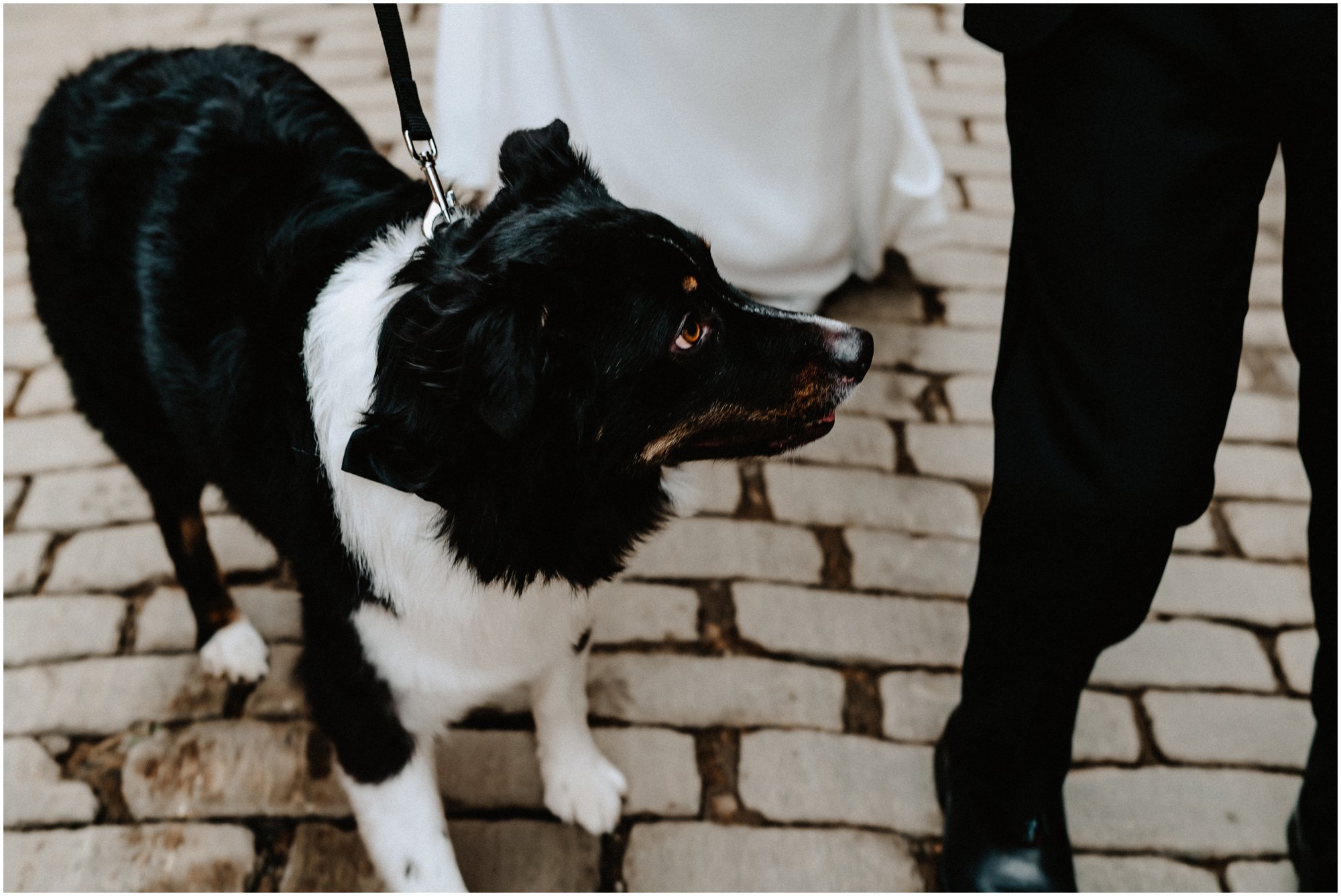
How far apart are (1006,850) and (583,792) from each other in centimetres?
92

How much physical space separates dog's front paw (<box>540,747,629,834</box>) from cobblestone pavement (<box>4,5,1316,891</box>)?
0.04m

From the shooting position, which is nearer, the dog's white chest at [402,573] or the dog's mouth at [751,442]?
the dog's white chest at [402,573]

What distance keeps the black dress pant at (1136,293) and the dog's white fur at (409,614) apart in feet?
2.91

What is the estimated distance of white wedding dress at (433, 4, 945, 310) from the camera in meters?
3.15

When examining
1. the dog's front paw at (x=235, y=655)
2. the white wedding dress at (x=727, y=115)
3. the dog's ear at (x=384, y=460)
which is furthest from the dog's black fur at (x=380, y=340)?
the white wedding dress at (x=727, y=115)

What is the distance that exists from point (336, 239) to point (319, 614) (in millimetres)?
715

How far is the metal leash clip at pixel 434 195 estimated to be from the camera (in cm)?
192

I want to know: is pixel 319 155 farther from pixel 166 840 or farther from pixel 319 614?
pixel 166 840

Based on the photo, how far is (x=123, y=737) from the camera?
2.56 metres

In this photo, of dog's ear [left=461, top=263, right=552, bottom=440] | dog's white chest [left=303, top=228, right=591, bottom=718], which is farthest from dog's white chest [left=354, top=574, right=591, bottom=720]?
dog's ear [left=461, top=263, right=552, bottom=440]

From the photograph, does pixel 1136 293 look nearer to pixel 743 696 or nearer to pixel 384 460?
pixel 384 460

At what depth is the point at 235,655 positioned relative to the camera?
264 cm

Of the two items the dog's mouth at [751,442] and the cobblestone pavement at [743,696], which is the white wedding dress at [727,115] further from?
the dog's mouth at [751,442]

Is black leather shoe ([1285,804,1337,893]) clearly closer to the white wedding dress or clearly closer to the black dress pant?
the black dress pant
